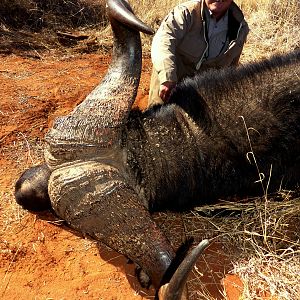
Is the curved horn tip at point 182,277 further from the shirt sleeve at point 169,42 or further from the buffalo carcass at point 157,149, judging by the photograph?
the shirt sleeve at point 169,42

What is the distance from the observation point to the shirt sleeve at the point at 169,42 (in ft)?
14.3

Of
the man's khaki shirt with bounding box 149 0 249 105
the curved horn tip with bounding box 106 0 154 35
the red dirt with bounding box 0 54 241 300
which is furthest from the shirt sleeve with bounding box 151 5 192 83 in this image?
the red dirt with bounding box 0 54 241 300

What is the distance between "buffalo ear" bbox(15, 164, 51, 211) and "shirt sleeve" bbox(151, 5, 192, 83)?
1527 millimetres

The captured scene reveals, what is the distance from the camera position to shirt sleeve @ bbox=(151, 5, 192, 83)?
4363 mm

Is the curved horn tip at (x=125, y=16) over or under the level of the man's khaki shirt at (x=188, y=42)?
over

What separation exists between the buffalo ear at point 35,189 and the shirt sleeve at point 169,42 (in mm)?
1527

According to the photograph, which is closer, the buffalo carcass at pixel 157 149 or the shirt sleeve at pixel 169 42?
the buffalo carcass at pixel 157 149

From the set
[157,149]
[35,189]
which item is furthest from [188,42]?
[35,189]

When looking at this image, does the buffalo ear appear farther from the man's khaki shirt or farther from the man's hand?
the man's khaki shirt

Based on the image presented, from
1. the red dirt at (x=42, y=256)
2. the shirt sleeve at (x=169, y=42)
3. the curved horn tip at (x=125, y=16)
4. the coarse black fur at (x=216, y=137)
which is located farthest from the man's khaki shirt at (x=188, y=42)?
the red dirt at (x=42, y=256)

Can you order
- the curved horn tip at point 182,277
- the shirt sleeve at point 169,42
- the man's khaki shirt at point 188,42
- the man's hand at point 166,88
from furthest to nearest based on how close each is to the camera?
the man's khaki shirt at point 188,42 → the shirt sleeve at point 169,42 → the man's hand at point 166,88 → the curved horn tip at point 182,277

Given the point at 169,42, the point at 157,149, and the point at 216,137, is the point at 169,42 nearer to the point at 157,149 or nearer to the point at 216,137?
the point at 216,137

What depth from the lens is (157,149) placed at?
3.25 meters

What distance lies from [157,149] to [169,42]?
1.69 meters
